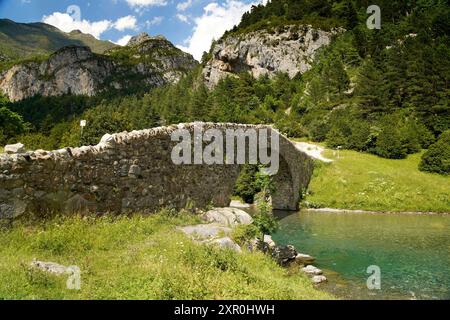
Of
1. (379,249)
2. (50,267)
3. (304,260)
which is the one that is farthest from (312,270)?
(50,267)

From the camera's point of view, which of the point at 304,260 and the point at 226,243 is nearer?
the point at 226,243

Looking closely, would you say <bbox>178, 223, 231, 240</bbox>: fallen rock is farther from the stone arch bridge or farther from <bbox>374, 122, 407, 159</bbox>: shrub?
<bbox>374, 122, 407, 159</bbox>: shrub

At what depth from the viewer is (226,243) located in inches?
520

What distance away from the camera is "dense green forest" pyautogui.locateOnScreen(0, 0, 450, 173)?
201ft

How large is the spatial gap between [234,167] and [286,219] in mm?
17243

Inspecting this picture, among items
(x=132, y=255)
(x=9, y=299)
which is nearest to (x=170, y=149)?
(x=132, y=255)

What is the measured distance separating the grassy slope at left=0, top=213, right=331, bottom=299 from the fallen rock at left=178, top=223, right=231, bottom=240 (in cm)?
67

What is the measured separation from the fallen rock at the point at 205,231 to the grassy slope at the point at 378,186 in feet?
108

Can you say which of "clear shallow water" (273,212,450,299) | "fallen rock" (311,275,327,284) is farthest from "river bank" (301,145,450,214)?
"fallen rock" (311,275,327,284)

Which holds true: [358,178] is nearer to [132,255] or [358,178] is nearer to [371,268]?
[371,268]

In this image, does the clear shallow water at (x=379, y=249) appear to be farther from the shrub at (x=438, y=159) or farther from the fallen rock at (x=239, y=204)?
the shrub at (x=438, y=159)

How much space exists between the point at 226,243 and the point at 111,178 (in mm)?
4619

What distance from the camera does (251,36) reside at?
135 metres

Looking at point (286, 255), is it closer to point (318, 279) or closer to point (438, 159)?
point (318, 279)
